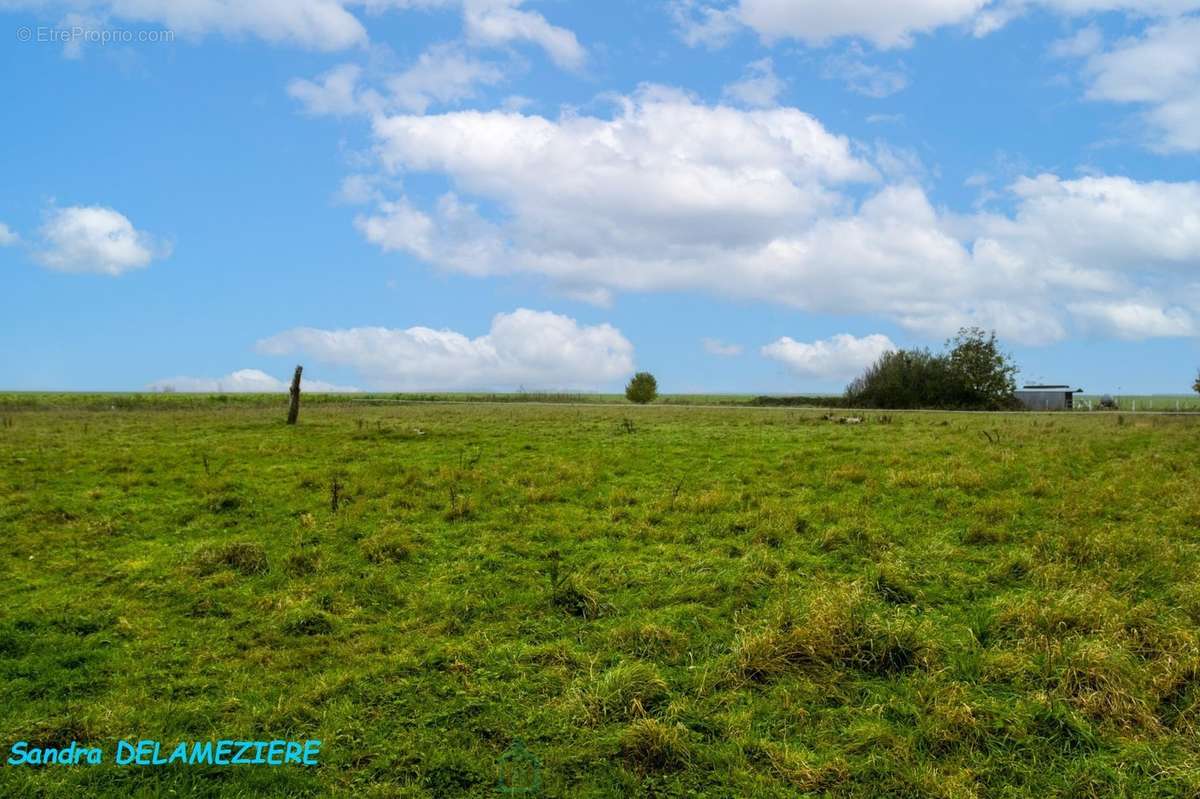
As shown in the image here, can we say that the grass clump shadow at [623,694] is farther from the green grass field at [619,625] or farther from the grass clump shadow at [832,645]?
the grass clump shadow at [832,645]

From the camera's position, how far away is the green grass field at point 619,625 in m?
7.44

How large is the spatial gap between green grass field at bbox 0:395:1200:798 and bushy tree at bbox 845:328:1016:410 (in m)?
55.3

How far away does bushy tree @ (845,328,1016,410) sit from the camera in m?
70.4

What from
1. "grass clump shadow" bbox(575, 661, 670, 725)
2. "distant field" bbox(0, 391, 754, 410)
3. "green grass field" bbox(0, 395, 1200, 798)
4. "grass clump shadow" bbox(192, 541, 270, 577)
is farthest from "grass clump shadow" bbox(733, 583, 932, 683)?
"distant field" bbox(0, 391, 754, 410)

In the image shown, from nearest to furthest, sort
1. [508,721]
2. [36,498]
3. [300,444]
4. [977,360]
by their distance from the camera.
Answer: [508,721] < [36,498] < [300,444] < [977,360]

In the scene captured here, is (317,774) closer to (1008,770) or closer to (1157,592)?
(1008,770)

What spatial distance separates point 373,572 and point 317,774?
4.73 meters

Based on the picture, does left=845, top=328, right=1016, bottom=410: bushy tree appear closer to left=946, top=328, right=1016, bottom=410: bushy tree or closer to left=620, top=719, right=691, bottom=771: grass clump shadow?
left=946, top=328, right=1016, bottom=410: bushy tree

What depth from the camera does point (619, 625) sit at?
995 centimetres

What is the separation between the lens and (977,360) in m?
73.1

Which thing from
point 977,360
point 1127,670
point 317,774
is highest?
point 977,360

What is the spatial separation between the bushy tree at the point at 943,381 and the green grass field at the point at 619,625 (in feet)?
182

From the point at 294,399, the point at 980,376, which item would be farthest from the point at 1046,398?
the point at 294,399

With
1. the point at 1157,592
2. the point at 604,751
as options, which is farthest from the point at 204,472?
the point at 1157,592
